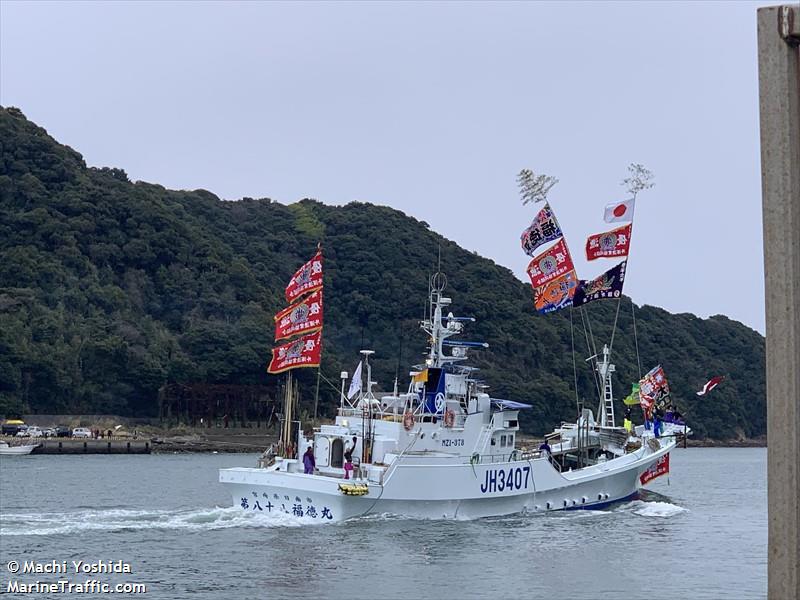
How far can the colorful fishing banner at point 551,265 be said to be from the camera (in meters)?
40.3

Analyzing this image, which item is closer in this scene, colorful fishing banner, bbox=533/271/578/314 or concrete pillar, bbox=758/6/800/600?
concrete pillar, bbox=758/6/800/600

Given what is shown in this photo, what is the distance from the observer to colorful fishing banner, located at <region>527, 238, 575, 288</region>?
40.3 meters

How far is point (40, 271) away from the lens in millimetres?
118875

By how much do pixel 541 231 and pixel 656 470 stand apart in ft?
44.6

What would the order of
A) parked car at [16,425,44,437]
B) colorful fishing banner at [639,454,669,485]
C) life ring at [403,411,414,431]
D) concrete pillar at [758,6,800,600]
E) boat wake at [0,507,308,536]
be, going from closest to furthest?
concrete pillar at [758,6,800,600]
boat wake at [0,507,308,536]
life ring at [403,411,414,431]
colorful fishing banner at [639,454,669,485]
parked car at [16,425,44,437]

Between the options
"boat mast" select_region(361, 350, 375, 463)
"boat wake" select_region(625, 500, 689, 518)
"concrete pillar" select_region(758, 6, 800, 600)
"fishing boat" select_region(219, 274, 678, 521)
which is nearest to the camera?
"concrete pillar" select_region(758, 6, 800, 600)

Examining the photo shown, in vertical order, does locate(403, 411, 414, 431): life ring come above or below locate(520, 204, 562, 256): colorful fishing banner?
below

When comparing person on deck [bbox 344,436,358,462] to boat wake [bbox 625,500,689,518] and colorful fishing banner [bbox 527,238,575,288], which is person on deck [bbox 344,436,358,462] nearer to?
colorful fishing banner [bbox 527,238,575,288]

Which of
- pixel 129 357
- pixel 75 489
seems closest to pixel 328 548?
pixel 75 489

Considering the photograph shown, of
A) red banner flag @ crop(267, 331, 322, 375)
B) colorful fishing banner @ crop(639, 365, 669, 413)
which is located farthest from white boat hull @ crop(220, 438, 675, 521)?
colorful fishing banner @ crop(639, 365, 669, 413)

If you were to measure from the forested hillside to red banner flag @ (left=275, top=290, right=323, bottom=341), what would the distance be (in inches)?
2920

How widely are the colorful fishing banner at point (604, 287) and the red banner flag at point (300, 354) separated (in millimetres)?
10734

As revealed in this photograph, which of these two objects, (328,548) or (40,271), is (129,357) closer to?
(40,271)

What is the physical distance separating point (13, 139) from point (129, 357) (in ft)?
141
